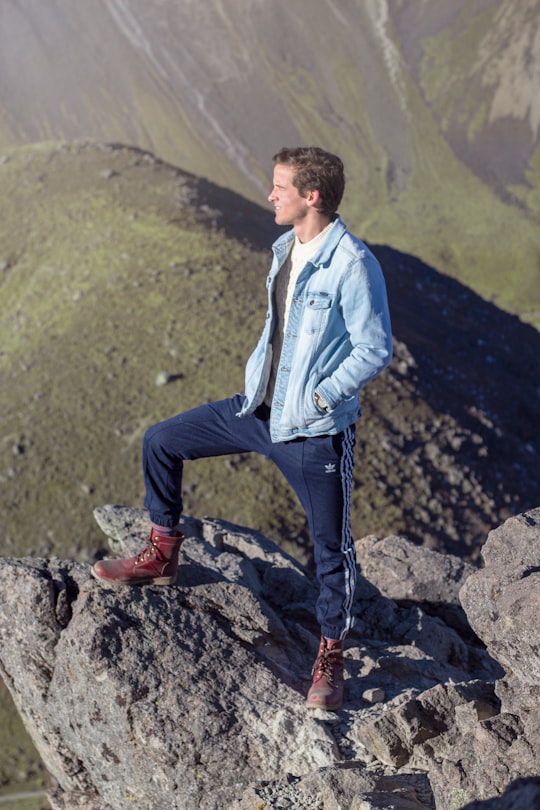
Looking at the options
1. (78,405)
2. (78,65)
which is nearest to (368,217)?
(78,65)

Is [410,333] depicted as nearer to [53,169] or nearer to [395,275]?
[395,275]

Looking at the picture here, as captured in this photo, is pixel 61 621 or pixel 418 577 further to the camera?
pixel 418 577

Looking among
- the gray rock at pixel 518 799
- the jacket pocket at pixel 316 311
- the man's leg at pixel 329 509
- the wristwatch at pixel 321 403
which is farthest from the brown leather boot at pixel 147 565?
the gray rock at pixel 518 799

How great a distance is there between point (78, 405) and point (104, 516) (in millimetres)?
10091

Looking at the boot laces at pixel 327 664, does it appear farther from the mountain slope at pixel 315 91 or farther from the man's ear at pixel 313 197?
the mountain slope at pixel 315 91

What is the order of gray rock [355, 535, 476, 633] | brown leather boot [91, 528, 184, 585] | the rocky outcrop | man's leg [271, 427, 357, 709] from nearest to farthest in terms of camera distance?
the rocky outcrop, man's leg [271, 427, 357, 709], brown leather boot [91, 528, 184, 585], gray rock [355, 535, 476, 633]

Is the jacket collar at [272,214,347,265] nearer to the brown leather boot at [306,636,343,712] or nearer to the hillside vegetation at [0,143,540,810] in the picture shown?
the brown leather boot at [306,636,343,712]

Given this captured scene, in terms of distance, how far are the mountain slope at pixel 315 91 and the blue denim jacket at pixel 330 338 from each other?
55.7m

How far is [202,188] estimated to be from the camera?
88.3ft

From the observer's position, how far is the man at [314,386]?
561 cm

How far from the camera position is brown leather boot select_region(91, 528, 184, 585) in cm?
688

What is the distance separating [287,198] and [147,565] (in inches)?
128

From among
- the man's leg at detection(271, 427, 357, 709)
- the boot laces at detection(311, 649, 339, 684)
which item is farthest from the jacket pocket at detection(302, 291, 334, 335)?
the boot laces at detection(311, 649, 339, 684)

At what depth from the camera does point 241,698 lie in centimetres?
650
